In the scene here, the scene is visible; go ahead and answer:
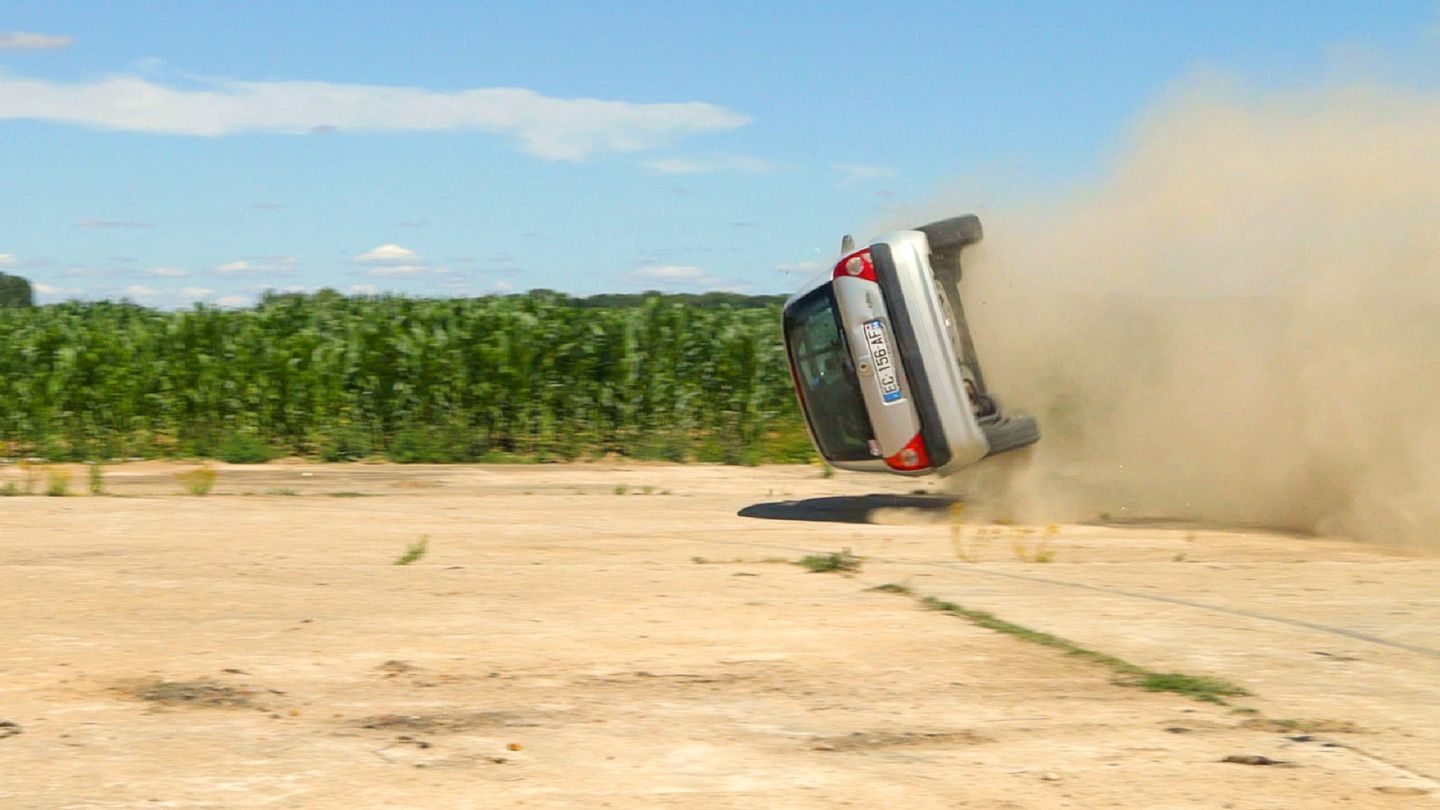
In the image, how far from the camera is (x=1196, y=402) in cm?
1279

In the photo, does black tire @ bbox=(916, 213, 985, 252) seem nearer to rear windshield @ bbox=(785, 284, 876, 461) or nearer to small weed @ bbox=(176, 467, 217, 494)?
rear windshield @ bbox=(785, 284, 876, 461)

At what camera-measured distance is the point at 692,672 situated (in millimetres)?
6676

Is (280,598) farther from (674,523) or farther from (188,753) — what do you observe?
(674,523)

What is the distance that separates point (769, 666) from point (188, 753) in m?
2.62

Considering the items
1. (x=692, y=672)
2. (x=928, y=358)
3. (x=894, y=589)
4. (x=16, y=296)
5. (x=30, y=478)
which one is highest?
(x=16, y=296)

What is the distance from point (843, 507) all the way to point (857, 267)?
3.60m

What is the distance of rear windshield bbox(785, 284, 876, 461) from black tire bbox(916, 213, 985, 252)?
0.94 metres

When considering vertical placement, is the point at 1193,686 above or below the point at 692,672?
below

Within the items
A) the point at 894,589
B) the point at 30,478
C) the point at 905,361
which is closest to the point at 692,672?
the point at 894,589

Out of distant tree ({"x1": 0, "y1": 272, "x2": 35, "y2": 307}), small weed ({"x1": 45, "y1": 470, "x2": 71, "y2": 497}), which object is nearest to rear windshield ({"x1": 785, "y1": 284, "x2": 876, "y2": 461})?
small weed ({"x1": 45, "y1": 470, "x2": 71, "y2": 497})

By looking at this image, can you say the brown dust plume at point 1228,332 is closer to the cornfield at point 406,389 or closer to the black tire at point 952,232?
the black tire at point 952,232

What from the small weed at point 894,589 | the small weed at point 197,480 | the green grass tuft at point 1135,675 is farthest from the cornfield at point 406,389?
the green grass tuft at point 1135,675

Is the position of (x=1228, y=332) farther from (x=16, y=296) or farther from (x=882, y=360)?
(x=16, y=296)

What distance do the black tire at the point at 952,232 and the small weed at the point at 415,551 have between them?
15.5ft
